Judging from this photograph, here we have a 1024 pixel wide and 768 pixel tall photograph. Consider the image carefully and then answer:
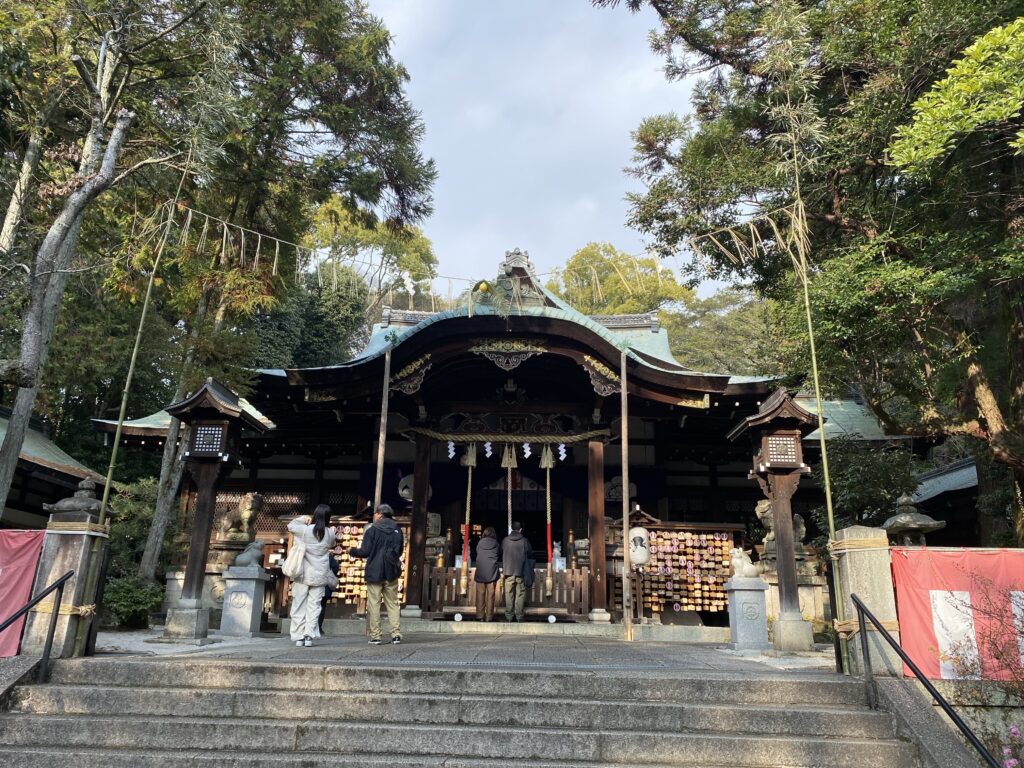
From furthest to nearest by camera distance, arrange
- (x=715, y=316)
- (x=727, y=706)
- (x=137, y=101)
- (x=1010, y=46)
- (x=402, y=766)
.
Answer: (x=715, y=316)
(x=137, y=101)
(x=1010, y=46)
(x=727, y=706)
(x=402, y=766)

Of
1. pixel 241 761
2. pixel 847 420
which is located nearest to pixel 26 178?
pixel 241 761

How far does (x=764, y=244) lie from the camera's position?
11.8 meters

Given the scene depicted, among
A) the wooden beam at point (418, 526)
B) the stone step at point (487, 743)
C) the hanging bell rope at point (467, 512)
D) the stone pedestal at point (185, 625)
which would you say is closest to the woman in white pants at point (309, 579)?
the stone pedestal at point (185, 625)

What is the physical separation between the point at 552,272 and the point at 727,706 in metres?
6.34

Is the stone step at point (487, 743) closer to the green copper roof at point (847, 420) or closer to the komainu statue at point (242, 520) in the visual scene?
the komainu statue at point (242, 520)

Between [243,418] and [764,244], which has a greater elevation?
[764,244]

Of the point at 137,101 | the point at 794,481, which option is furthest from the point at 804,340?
the point at 137,101

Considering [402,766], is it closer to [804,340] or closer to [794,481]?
[794,481]

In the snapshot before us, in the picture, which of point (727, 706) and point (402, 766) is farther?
point (727, 706)

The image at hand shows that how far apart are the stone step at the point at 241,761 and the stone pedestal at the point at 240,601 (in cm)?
438

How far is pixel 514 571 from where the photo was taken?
10.1 meters

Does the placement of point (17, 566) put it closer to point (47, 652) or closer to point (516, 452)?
point (47, 652)

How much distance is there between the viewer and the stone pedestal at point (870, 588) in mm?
5492

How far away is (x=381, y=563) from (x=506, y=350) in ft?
15.0
